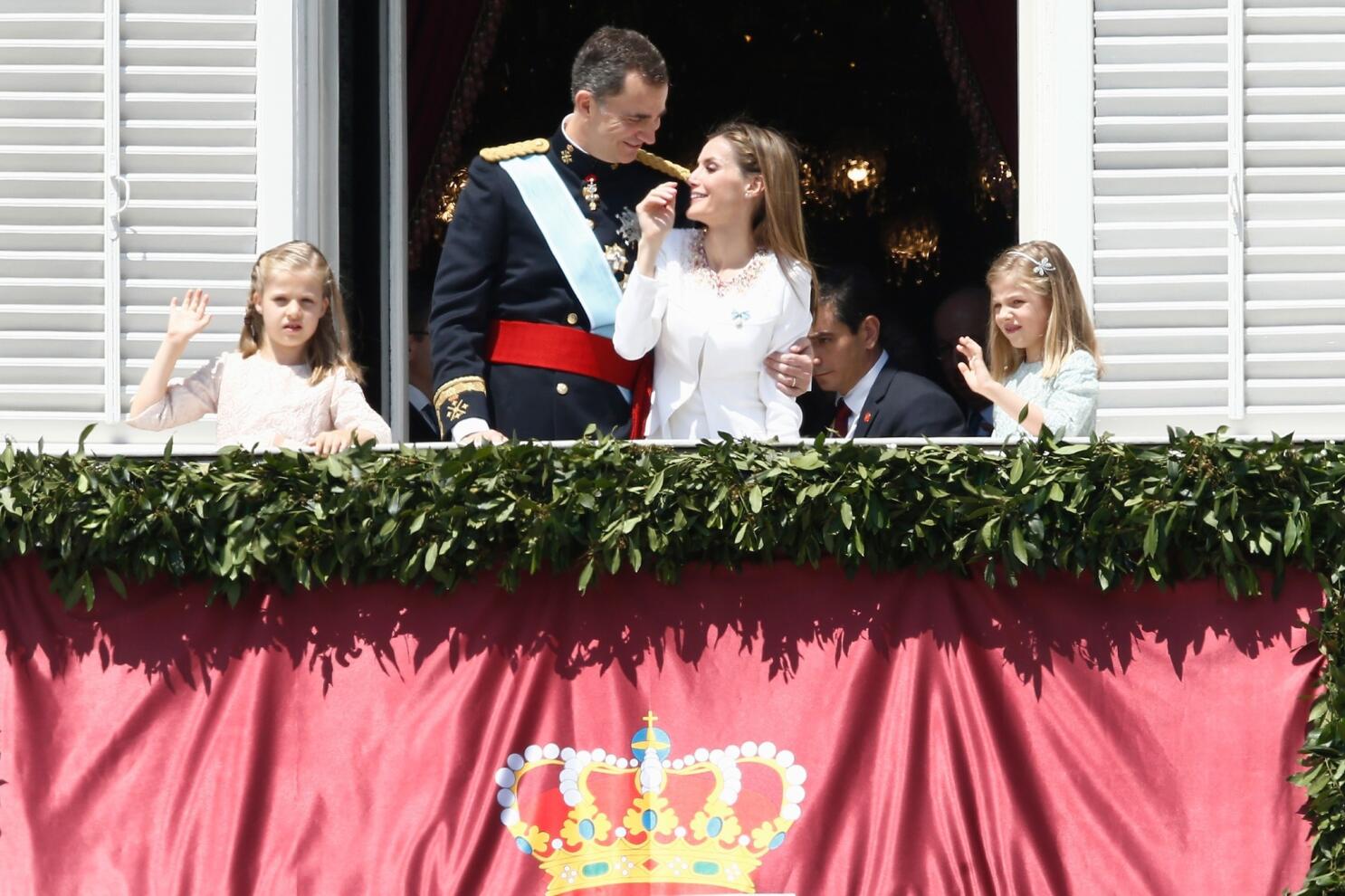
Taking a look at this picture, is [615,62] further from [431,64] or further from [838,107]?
[838,107]

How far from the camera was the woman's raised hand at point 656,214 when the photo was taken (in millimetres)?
6488

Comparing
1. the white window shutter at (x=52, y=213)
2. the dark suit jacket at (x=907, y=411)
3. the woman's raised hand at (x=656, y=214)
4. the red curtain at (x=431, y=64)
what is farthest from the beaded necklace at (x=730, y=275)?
the red curtain at (x=431, y=64)

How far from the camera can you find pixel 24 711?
6234 mm

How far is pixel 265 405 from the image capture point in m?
6.55

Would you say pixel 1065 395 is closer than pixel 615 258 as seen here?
Yes

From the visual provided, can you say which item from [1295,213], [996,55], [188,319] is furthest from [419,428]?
[1295,213]

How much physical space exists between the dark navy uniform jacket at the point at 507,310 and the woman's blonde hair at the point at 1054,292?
107 cm

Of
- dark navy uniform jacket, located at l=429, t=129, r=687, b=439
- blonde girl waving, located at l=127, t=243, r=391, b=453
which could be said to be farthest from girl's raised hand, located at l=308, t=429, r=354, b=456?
dark navy uniform jacket, located at l=429, t=129, r=687, b=439

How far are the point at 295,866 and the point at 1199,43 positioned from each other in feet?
11.1

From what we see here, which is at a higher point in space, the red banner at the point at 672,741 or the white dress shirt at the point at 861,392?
the white dress shirt at the point at 861,392

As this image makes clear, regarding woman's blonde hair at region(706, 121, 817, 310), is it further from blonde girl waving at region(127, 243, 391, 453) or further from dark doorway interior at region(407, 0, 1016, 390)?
dark doorway interior at region(407, 0, 1016, 390)

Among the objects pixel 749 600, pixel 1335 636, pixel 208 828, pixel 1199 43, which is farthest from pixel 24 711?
pixel 1199 43

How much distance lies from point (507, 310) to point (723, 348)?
0.63 metres

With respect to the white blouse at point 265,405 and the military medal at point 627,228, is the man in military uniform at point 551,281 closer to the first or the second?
the military medal at point 627,228
